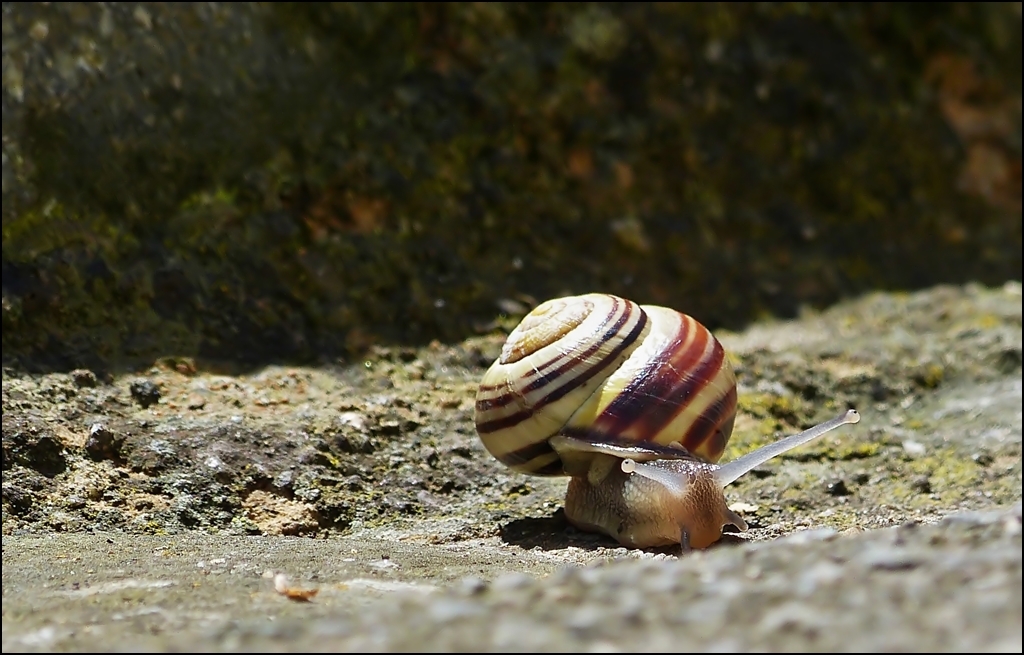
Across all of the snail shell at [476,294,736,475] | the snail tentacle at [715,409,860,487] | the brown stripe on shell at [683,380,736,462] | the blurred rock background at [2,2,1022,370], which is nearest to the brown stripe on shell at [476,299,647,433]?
the snail shell at [476,294,736,475]

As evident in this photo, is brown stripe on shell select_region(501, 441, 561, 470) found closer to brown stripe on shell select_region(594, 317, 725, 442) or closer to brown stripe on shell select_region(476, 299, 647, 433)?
brown stripe on shell select_region(476, 299, 647, 433)

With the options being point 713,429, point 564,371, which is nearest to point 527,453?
point 564,371

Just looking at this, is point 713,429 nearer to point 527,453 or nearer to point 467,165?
point 527,453

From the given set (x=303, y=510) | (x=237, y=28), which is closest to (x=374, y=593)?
(x=303, y=510)

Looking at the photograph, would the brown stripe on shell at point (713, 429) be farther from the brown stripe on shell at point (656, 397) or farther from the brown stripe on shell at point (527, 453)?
the brown stripe on shell at point (527, 453)

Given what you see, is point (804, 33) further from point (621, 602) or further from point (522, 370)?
point (621, 602)

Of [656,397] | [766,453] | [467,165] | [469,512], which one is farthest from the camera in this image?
[467,165]

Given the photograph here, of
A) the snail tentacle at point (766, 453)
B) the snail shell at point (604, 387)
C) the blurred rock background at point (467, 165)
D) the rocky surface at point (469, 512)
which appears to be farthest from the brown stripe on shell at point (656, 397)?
the blurred rock background at point (467, 165)
